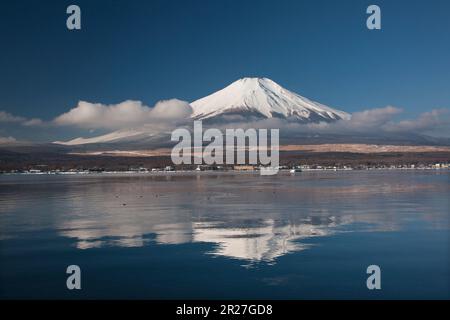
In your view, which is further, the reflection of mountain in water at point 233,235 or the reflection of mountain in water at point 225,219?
the reflection of mountain in water at point 225,219

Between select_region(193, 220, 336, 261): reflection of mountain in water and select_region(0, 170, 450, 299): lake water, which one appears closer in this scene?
select_region(0, 170, 450, 299): lake water

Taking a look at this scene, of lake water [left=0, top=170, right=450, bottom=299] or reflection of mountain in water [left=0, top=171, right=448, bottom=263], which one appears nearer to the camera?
lake water [left=0, top=170, right=450, bottom=299]

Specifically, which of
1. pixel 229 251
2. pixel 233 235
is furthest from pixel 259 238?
pixel 229 251

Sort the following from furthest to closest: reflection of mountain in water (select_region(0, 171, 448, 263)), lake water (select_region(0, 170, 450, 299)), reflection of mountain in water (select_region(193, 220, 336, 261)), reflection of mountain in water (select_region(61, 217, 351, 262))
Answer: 1. reflection of mountain in water (select_region(0, 171, 448, 263))
2. reflection of mountain in water (select_region(61, 217, 351, 262))
3. reflection of mountain in water (select_region(193, 220, 336, 261))
4. lake water (select_region(0, 170, 450, 299))

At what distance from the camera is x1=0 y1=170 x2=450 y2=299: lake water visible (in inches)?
357

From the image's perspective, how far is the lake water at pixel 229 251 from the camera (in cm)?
908

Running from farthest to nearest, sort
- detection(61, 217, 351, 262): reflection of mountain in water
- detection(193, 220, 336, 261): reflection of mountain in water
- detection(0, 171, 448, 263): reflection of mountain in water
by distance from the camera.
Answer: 1. detection(0, 171, 448, 263): reflection of mountain in water
2. detection(61, 217, 351, 262): reflection of mountain in water
3. detection(193, 220, 336, 261): reflection of mountain in water

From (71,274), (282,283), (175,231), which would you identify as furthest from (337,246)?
(71,274)

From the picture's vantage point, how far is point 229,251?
1192cm

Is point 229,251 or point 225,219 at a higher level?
point 225,219

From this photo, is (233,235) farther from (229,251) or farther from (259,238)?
(229,251)

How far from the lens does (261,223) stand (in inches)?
636

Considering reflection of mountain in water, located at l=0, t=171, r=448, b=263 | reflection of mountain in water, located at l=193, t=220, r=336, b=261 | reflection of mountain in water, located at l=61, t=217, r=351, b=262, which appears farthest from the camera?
reflection of mountain in water, located at l=0, t=171, r=448, b=263
